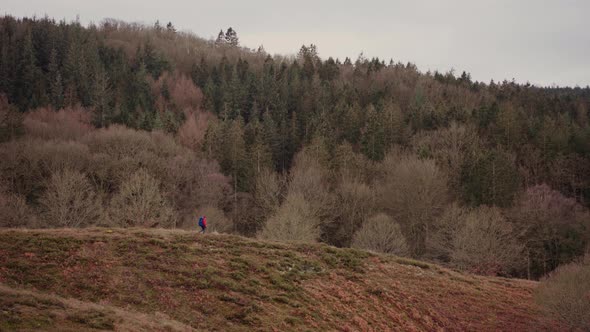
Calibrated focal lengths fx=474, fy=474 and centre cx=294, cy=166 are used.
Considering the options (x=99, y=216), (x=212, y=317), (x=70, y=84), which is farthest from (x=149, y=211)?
(x=70, y=84)

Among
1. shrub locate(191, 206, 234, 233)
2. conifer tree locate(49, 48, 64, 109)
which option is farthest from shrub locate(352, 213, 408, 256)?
conifer tree locate(49, 48, 64, 109)

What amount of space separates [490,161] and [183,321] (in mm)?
57070

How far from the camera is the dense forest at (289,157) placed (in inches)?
2024

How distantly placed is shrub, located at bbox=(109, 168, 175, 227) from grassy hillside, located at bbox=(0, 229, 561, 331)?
18.1 metres

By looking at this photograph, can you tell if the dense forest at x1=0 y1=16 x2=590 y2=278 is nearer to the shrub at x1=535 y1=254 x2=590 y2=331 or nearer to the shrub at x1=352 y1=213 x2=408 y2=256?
the shrub at x1=352 y1=213 x2=408 y2=256

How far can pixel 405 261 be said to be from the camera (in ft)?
117

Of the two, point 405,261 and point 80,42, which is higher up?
point 80,42


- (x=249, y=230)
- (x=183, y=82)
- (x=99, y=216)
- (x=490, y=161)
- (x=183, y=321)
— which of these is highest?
(x=183, y=82)

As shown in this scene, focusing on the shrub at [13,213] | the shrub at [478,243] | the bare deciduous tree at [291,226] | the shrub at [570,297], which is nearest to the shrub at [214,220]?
A: the bare deciduous tree at [291,226]

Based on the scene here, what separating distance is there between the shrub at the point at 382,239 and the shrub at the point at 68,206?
2733 cm

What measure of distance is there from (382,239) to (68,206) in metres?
32.3

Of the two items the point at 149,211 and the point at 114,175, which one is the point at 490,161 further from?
the point at 114,175

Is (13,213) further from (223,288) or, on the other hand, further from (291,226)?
(223,288)

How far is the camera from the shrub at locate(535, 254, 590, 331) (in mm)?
23641
